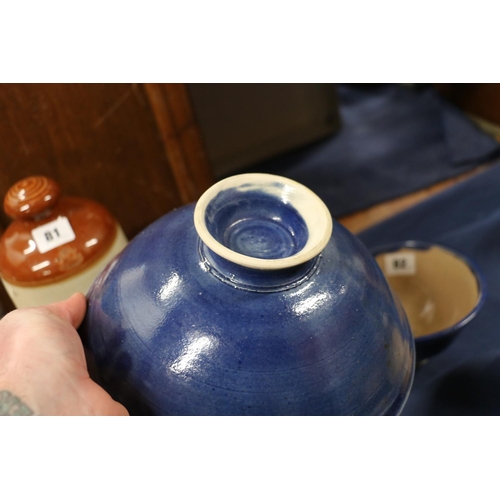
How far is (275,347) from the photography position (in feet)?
1.70

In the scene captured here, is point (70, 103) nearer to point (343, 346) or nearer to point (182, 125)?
point (182, 125)

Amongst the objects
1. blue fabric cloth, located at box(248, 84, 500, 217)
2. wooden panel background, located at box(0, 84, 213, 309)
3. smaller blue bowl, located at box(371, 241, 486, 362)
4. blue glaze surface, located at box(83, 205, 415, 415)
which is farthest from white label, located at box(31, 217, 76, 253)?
blue fabric cloth, located at box(248, 84, 500, 217)

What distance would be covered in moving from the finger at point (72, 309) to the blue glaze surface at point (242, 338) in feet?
0.13

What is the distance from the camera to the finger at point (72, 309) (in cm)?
61

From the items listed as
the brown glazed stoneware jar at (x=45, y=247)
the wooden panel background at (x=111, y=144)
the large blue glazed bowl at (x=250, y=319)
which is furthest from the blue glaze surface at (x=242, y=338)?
the wooden panel background at (x=111, y=144)

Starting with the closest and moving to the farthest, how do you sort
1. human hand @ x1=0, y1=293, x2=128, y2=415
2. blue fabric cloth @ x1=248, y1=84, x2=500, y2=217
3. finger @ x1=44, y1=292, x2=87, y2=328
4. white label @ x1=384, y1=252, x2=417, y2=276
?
human hand @ x1=0, y1=293, x2=128, y2=415
finger @ x1=44, y1=292, x2=87, y2=328
white label @ x1=384, y1=252, x2=417, y2=276
blue fabric cloth @ x1=248, y1=84, x2=500, y2=217

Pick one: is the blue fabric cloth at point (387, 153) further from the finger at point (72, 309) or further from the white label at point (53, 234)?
the finger at point (72, 309)

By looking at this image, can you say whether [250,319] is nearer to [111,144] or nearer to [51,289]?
[51,289]

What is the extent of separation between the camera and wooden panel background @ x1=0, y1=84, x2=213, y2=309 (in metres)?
0.99

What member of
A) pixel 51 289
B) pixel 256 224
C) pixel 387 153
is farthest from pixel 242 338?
pixel 387 153

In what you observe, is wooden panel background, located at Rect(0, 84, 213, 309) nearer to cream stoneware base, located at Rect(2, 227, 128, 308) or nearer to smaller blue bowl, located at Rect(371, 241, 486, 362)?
cream stoneware base, located at Rect(2, 227, 128, 308)

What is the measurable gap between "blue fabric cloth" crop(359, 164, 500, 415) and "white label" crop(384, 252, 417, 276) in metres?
0.16

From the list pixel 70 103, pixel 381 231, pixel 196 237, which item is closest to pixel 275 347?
pixel 196 237

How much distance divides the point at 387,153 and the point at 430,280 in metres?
0.84
